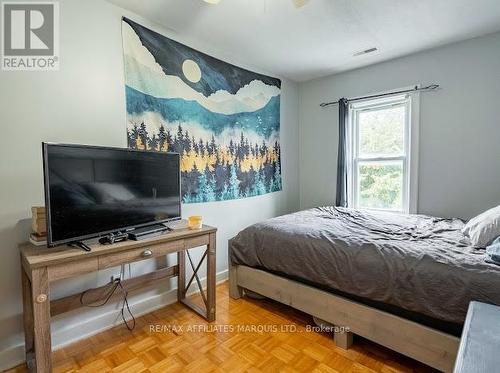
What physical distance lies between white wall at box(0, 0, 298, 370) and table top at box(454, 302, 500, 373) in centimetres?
208

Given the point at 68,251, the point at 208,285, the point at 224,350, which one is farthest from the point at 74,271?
the point at 224,350

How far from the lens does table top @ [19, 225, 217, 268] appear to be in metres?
1.29

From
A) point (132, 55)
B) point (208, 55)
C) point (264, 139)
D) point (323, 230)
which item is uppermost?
point (208, 55)

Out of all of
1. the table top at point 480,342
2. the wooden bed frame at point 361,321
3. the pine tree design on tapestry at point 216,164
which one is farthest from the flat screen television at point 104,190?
the table top at point 480,342

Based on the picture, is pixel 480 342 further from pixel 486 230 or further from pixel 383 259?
pixel 486 230

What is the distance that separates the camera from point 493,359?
833 millimetres

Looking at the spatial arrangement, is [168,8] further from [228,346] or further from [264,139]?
[228,346]

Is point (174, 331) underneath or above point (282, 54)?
underneath

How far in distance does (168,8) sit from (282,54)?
1277 millimetres

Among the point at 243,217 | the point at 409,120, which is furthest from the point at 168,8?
the point at 409,120

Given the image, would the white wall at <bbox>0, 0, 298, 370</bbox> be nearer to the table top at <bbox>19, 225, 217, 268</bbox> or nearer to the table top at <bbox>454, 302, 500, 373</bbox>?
the table top at <bbox>19, 225, 217, 268</bbox>

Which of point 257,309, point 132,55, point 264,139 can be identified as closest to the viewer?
point 132,55

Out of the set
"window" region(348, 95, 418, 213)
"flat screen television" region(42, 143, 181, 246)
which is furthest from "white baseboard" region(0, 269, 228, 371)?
"window" region(348, 95, 418, 213)

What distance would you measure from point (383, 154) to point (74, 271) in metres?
3.20
